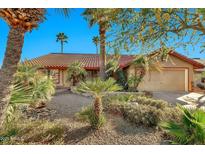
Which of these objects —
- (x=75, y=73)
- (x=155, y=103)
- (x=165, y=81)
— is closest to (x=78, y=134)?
(x=155, y=103)

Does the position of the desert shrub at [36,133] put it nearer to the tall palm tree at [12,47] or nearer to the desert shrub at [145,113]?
the tall palm tree at [12,47]

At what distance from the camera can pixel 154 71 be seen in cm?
1872

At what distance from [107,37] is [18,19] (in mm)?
2391

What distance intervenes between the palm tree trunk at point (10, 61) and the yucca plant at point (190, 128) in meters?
3.56

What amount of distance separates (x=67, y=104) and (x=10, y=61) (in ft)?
24.6

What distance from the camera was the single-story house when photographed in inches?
719

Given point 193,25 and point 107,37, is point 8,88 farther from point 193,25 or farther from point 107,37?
point 193,25

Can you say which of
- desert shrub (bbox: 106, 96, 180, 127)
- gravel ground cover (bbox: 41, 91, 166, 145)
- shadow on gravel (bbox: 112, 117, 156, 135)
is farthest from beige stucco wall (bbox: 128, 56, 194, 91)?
shadow on gravel (bbox: 112, 117, 156, 135)

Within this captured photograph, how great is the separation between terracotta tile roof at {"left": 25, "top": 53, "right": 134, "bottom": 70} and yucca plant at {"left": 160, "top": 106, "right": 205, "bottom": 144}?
1176 centimetres

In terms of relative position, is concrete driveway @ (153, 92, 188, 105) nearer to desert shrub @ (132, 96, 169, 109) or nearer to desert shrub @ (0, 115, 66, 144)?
desert shrub @ (132, 96, 169, 109)

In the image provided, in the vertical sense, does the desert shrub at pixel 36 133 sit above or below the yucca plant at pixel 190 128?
below

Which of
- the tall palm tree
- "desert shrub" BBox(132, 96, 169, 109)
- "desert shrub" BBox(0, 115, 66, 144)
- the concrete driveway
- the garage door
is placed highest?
the tall palm tree

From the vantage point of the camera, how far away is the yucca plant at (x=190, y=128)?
600cm

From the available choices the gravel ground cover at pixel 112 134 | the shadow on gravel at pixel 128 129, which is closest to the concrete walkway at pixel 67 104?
the gravel ground cover at pixel 112 134
